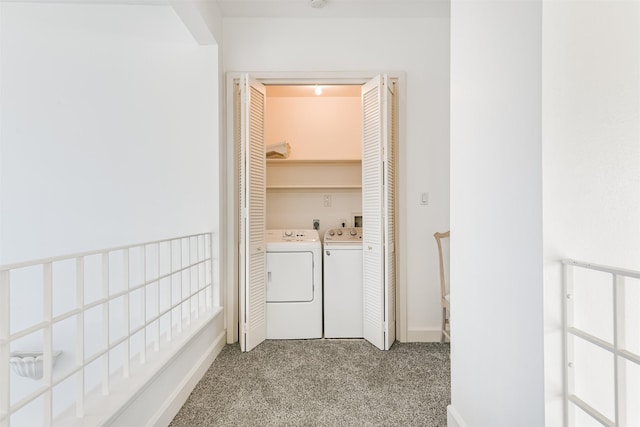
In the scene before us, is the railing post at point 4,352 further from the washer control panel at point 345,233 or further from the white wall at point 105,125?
the washer control panel at point 345,233

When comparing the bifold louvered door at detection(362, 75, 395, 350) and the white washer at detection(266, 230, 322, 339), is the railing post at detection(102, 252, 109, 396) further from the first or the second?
the bifold louvered door at detection(362, 75, 395, 350)

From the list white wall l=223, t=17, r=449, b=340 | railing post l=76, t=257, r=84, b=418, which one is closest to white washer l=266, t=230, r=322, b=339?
white wall l=223, t=17, r=449, b=340

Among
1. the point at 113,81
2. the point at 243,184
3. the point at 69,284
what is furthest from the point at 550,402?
the point at 113,81

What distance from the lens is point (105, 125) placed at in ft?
8.26

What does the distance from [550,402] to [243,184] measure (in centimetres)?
212

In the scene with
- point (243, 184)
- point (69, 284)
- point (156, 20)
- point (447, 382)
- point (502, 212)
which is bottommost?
point (447, 382)

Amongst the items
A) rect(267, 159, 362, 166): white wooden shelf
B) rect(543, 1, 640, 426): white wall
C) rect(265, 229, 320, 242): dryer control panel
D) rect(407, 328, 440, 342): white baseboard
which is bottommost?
rect(407, 328, 440, 342): white baseboard

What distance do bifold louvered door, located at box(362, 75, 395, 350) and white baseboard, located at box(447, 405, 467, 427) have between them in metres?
1.00

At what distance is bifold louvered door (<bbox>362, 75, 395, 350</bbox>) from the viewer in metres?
2.52

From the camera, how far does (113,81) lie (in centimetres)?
253

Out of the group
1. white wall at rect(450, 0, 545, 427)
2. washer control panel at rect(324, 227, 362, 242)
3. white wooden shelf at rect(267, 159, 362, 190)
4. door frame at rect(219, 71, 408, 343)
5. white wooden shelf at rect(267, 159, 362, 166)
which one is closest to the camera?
white wall at rect(450, 0, 545, 427)

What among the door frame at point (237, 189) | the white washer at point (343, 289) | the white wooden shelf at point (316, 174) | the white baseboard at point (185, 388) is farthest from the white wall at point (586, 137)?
the white wooden shelf at point (316, 174)

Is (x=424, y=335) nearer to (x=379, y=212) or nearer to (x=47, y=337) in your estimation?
(x=379, y=212)

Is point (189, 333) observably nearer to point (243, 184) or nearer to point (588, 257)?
point (243, 184)
